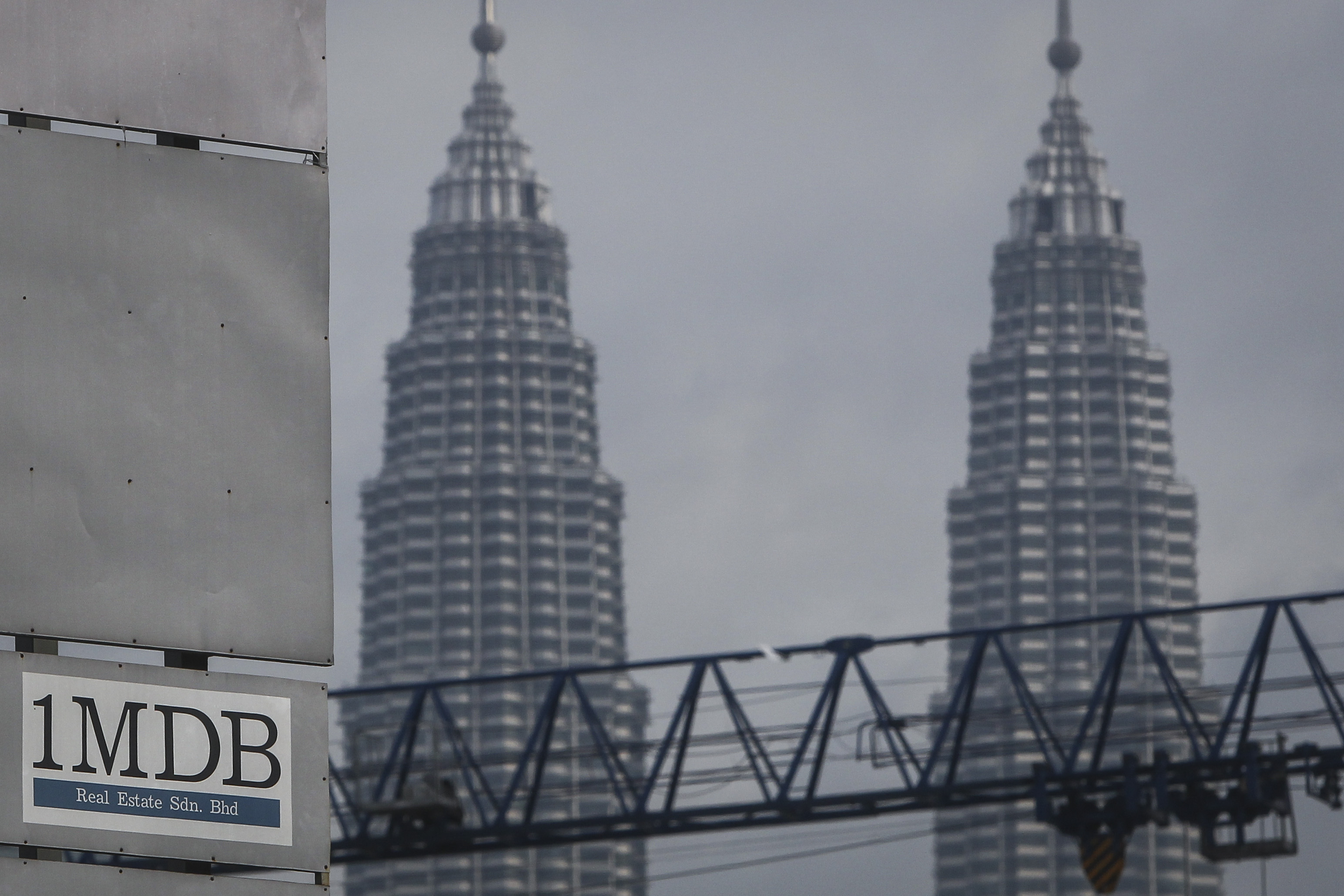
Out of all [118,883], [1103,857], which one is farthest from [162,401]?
[1103,857]

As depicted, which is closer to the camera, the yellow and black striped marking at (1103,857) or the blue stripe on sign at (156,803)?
the blue stripe on sign at (156,803)

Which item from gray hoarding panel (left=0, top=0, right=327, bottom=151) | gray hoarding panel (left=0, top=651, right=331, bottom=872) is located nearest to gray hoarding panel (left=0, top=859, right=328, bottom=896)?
gray hoarding panel (left=0, top=651, right=331, bottom=872)

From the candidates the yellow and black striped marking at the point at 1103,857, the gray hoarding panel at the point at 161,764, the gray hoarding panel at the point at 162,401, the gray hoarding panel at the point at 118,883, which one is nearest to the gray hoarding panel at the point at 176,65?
the gray hoarding panel at the point at 162,401

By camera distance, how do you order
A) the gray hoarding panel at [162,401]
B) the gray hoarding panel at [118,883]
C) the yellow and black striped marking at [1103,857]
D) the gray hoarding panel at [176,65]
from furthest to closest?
the yellow and black striped marking at [1103,857]
the gray hoarding panel at [176,65]
the gray hoarding panel at [162,401]
the gray hoarding panel at [118,883]

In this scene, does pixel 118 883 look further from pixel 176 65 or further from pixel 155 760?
pixel 176 65

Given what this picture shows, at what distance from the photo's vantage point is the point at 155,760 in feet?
44.5

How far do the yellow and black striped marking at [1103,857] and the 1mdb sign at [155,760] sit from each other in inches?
1283

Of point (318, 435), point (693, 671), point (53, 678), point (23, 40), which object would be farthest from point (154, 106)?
point (693, 671)

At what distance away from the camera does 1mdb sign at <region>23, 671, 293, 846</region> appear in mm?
13406

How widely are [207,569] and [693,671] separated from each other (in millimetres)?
32120

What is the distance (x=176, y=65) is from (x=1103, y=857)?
33.8 metres

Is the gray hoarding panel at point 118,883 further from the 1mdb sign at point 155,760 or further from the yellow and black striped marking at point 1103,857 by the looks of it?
the yellow and black striped marking at point 1103,857

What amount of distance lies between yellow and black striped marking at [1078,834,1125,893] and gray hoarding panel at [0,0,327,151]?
107ft

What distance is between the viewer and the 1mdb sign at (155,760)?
1341 centimetres
